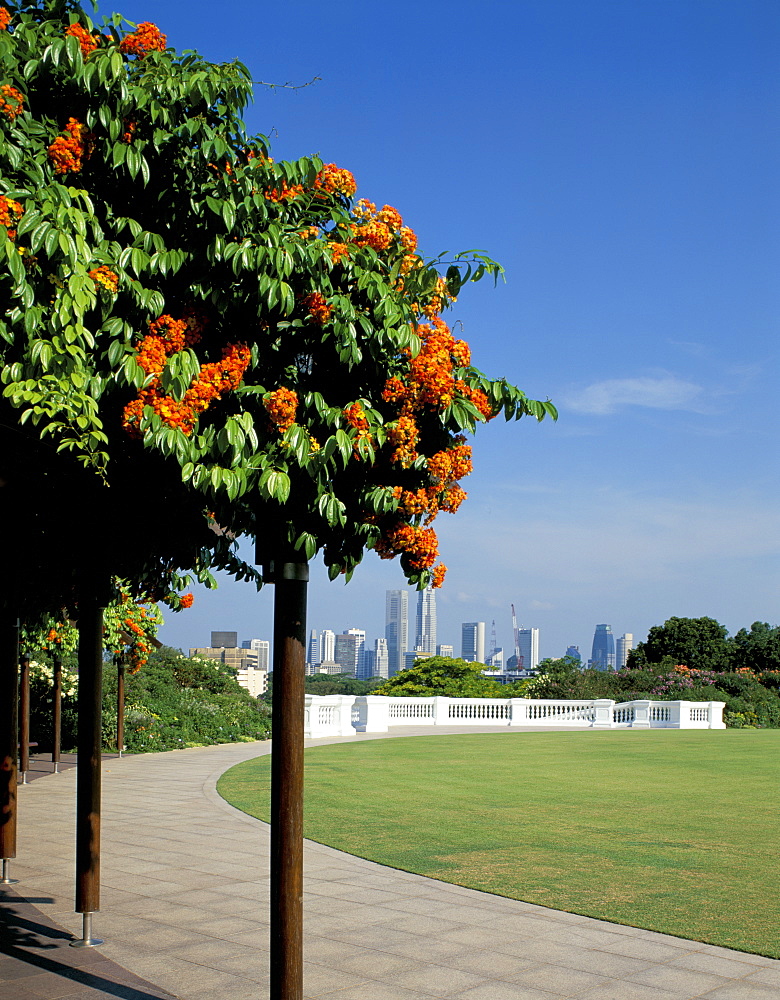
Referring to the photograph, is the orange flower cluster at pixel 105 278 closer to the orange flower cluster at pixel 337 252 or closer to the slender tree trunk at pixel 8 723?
the orange flower cluster at pixel 337 252

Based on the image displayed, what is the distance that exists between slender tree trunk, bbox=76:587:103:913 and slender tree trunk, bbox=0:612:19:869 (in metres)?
1.53

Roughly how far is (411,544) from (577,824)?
8591 mm

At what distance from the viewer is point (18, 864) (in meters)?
9.55

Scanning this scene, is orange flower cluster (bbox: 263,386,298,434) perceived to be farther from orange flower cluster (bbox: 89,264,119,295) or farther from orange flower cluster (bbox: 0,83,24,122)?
orange flower cluster (bbox: 0,83,24,122)

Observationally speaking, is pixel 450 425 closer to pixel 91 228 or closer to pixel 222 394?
pixel 222 394

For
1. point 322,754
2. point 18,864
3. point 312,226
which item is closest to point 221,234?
point 312,226

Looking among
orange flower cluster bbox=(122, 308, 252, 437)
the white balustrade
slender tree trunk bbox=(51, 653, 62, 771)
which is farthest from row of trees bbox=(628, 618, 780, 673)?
orange flower cluster bbox=(122, 308, 252, 437)

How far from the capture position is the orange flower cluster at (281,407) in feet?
15.0

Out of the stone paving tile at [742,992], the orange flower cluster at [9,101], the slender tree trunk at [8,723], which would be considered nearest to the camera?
the orange flower cluster at [9,101]

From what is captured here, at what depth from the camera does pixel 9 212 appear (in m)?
4.31

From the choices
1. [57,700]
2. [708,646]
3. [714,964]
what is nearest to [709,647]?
[708,646]

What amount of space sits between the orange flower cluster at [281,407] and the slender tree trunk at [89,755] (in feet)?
9.47

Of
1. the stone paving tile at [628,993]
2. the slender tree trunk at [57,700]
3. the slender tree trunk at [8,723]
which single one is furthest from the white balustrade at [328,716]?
the stone paving tile at [628,993]

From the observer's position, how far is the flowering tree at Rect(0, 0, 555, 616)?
4336 mm
